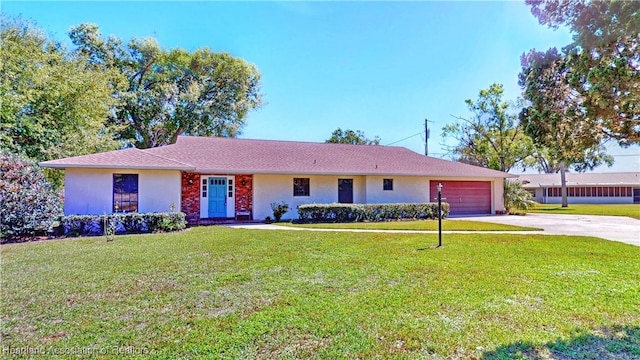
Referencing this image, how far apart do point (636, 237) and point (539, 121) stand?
321 inches

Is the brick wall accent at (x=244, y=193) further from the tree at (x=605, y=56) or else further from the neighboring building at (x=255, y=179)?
the tree at (x=605, y=56)

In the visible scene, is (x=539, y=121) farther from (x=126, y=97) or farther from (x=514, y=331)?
(x=126, y=97)

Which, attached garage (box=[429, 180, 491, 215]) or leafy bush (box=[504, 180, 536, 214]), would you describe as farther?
leafy bush (box=[504, 180, 536, 214])

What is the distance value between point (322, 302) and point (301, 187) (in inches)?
485

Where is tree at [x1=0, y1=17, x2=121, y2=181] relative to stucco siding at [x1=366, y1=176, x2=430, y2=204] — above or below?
above

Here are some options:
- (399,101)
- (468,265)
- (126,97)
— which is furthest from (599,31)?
(126,97)

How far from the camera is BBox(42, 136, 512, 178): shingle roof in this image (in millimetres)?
14539

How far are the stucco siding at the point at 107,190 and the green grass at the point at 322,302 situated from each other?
166 inches

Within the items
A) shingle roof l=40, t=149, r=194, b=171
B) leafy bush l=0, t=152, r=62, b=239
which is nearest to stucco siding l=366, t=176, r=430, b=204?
shingle roof l=40, t=149, r=194, b=171

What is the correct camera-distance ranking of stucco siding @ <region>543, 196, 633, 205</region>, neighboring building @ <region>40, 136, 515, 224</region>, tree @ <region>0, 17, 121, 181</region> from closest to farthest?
1. neighboring building @ <region>40, 136, 515, 224</region>
2. tree @ <region>0, 17, 121, 181</region>
3. stucco siding @ <region>543, 196, 633, 205</region>

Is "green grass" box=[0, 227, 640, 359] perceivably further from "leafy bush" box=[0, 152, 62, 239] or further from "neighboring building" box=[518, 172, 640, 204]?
"neighboring building" box=[518, 172, 640, 204]

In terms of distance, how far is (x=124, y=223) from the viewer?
11.1m

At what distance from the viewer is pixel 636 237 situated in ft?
33.1

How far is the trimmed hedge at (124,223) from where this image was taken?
10554mm
